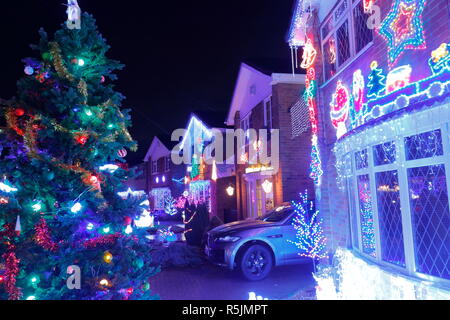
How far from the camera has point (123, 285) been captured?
419 cm

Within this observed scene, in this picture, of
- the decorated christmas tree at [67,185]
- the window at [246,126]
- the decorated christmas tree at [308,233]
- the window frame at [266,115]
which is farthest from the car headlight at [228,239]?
the window at [246,126]

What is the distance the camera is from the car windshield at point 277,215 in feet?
29.7

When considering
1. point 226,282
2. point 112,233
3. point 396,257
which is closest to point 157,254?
point 226,282

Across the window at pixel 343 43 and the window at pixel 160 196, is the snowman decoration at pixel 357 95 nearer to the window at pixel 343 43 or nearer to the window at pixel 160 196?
the window at pixel 343 43

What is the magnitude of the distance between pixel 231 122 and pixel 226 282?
12.0 metres

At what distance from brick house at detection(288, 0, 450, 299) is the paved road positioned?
112 centimetres

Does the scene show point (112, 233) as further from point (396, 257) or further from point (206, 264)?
point (206, 264)

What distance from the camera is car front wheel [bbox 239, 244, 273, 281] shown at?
823cm

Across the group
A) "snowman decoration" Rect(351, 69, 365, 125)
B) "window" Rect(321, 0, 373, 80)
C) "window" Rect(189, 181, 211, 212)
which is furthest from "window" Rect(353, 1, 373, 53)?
"window" Rect(189, 181, 211, 212)

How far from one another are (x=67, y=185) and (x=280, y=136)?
8925mm

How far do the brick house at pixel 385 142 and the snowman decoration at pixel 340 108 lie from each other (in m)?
0.02

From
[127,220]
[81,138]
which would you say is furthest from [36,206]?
[127,220]

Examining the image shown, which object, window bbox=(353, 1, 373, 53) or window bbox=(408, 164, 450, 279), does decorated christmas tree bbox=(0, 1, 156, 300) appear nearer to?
window bbox=(408, 164, 450, 279)

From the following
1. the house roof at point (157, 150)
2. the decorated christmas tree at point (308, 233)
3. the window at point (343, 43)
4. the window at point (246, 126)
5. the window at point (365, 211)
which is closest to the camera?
the window at point (365, 211)
